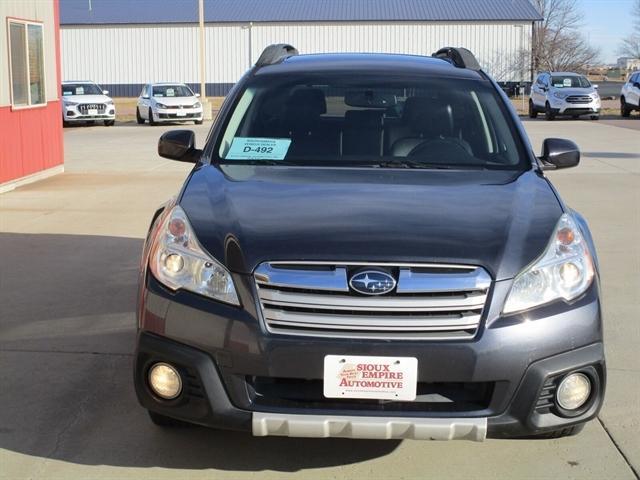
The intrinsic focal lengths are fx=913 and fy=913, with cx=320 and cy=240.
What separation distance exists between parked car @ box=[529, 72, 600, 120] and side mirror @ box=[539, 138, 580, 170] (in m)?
28.9

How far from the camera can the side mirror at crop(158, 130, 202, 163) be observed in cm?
497

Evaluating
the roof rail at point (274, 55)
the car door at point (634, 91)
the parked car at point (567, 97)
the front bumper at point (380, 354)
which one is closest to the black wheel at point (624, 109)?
the car door at point (634, 91)

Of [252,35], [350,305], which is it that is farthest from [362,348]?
[252,35]

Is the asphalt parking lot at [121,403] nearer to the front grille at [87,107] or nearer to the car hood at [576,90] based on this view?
the front grille at [87,107]

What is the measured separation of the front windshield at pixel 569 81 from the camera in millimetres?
33875

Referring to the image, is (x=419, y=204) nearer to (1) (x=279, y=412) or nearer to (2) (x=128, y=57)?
(1) (x=279, y=412)

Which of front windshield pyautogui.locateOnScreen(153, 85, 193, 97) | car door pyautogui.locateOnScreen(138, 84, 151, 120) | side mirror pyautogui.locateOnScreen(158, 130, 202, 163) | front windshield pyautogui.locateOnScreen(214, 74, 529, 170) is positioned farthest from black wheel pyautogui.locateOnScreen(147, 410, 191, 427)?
car door pyautogui.locateOnScreen(138, 84, 151, 120)

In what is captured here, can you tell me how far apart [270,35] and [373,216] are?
5511 cm

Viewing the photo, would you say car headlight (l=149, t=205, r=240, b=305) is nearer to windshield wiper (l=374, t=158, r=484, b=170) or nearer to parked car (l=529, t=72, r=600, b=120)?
windshield wiper (l=374, t=158, r=484, b=170)

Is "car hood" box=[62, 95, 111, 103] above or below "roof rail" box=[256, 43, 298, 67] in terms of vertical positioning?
below

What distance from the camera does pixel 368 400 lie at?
3.30 m

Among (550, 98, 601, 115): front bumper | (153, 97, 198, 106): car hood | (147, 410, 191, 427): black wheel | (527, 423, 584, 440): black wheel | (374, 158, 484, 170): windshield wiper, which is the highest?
(374, 158, 484, 170): windshield wiper

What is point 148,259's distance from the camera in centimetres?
372

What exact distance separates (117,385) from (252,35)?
2135 inches
